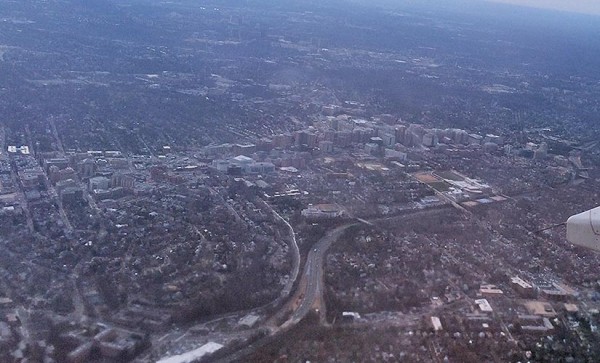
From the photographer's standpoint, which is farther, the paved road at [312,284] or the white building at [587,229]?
the paved road at [312,284]

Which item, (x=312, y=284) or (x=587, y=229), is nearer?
(x=587, y=229)

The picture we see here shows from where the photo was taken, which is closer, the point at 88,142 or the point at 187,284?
the point at 187,284

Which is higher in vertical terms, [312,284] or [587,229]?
[587,229]

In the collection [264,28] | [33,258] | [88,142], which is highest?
[33,258]

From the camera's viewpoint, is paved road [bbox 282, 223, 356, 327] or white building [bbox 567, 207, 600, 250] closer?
white building [bbox 567, 207, 600, 250]

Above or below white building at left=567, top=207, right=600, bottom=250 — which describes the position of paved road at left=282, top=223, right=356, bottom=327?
below

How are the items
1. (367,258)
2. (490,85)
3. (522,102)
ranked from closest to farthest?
(367,258) → (522,102) → (490,85)

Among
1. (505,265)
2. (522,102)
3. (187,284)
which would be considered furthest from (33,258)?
(522,102)

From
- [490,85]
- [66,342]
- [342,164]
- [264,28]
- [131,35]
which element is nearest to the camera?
[66,342]

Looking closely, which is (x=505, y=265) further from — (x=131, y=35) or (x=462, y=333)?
(x=131, y=35)

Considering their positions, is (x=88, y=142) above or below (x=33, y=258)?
below

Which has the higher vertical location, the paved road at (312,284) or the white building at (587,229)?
the white building at (587,229)
